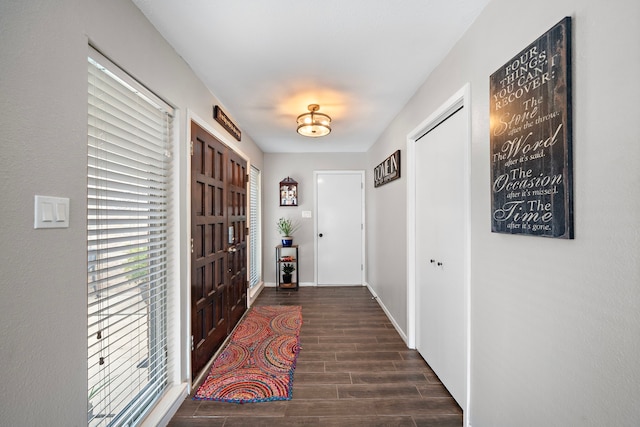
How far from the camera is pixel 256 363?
7.52 ft

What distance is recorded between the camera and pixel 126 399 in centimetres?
147

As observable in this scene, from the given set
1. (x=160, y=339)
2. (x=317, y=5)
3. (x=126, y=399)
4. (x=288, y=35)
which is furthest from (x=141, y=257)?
(x=317, y=5)

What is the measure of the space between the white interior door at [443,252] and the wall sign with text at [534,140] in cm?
39

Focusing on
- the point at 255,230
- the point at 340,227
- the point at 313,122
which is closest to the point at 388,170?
the point at 313,122

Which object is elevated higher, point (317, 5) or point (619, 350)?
point (317, 5)

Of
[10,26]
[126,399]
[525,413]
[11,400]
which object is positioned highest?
[10,26]

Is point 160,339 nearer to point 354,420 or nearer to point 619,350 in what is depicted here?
point 354,420

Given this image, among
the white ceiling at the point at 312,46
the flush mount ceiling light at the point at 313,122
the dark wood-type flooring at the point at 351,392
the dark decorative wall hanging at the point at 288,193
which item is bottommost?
the dark wood-type flooring at the point at 351,392

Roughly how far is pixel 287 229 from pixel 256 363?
2.51 meters

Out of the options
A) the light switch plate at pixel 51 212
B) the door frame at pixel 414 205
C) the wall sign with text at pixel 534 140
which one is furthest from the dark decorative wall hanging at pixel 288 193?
the light switch plate at pixel 51 212

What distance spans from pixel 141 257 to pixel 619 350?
2099 mm

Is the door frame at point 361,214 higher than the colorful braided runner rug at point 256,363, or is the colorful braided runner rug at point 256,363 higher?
the door frame at point 361,214

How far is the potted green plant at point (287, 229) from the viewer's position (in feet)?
14.8

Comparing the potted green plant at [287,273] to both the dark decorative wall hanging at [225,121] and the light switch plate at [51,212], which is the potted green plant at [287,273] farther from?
the light switch plate at [51,212]
